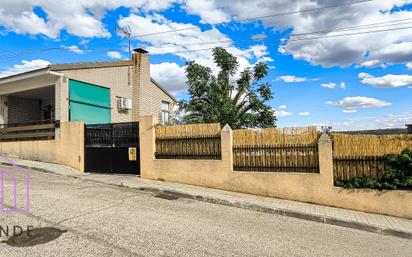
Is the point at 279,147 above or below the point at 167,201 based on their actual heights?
above

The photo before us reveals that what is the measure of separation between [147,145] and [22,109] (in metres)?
11.8

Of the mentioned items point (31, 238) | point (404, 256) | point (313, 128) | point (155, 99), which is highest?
point (155, 99)

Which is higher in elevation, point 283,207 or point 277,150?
point 277,150

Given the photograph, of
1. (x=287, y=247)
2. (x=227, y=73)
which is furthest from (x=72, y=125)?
(x=287, y=247)

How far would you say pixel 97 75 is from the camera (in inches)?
636

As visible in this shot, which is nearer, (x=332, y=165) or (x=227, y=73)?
(x=332, y=165)

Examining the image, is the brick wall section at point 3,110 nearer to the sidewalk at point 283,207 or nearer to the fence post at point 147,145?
the sidewalk at point 283,207

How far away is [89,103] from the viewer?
1562 cm

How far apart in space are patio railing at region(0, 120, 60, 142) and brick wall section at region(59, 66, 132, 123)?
2780 millimetres

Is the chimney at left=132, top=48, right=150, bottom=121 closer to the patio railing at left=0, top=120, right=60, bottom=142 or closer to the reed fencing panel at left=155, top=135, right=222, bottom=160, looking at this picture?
the patio railing at left=0, top=120, right=60, bottom=142

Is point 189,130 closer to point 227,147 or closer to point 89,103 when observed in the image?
point 227,147

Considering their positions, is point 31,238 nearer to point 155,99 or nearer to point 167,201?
point 167,201

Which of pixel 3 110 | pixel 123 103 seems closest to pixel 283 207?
pixel 123 103

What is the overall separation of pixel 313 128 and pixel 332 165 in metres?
1.21
